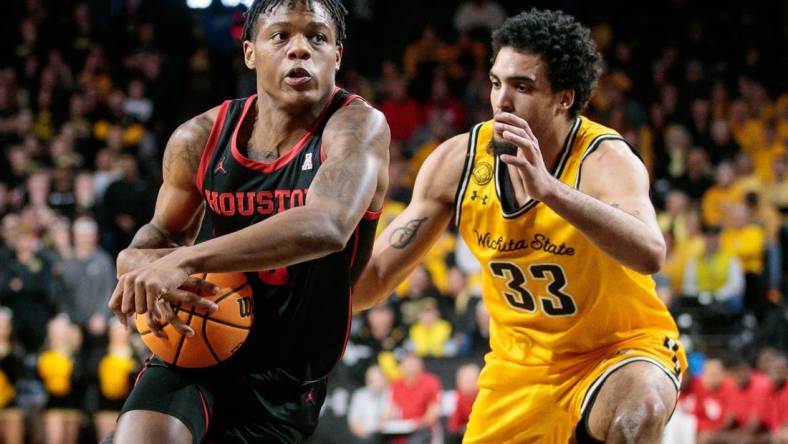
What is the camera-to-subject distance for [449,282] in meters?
11.6

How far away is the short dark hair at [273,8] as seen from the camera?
410 cm

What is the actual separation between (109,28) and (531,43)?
11.7 meters

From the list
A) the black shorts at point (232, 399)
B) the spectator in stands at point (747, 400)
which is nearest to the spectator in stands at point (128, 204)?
the spectator in stands at point (747, 400)

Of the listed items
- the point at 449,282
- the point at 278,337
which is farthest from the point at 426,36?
the point at 278,337

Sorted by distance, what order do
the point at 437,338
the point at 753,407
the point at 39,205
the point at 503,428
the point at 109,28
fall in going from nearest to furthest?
the point at 503,428 < the point at 753,407 < the point at 437,338 < the point at 39,205 < the point at 109,28

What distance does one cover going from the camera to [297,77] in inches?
159

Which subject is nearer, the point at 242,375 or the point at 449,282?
the point at 242,375

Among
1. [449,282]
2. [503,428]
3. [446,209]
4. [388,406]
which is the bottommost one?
[388,406]

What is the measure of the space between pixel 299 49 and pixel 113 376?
8006 mm

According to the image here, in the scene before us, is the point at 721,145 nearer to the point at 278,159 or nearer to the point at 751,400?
the point at 751,400

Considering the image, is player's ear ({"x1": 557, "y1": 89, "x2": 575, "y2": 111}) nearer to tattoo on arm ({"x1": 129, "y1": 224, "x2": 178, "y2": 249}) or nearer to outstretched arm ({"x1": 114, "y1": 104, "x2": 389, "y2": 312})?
outstretched arm ({"x1": 114, "y1": 104, "x2": 389, "y2": 312})

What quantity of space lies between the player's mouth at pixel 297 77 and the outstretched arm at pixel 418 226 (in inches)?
42.0

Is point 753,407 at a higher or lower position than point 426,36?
lower

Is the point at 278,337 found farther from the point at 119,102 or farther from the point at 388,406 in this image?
the point at 119,102
